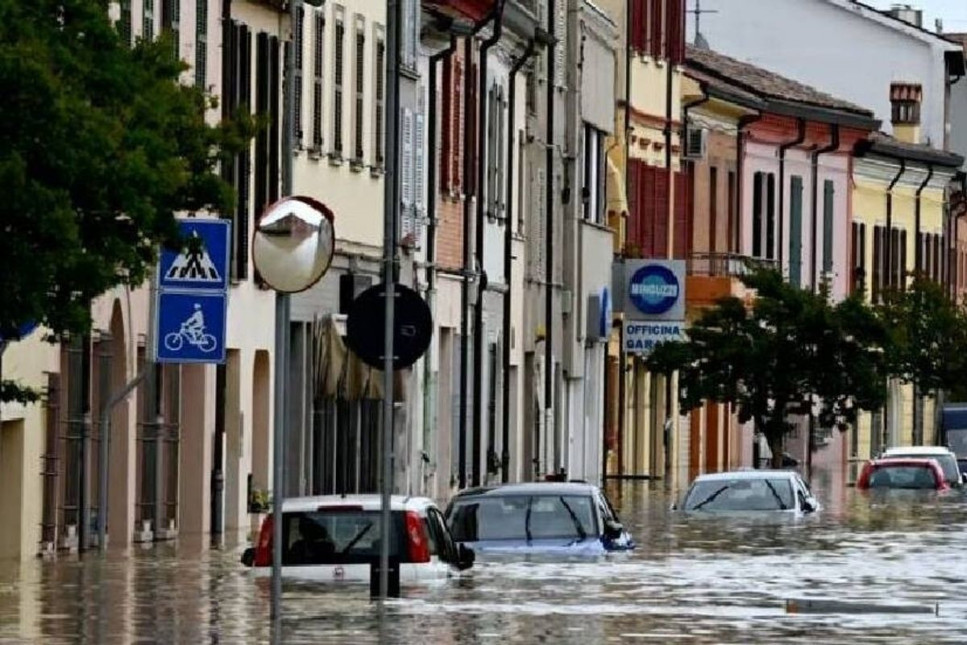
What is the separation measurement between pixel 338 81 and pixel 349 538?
25.4 meters

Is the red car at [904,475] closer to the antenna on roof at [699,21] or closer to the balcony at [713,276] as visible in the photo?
the balcony at [713,276]

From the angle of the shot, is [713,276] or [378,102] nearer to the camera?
[378,102]

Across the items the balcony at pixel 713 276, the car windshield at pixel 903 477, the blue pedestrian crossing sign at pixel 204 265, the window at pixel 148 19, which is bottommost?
the car windshield at pixel 903 477

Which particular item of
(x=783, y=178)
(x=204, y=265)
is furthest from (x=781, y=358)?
(x=204, y=265)

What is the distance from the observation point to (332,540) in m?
27.4

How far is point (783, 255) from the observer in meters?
95.1

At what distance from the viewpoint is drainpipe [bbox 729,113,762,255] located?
90.0 m

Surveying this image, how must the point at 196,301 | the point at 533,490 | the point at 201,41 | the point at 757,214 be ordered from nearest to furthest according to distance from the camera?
the point at 196,301 → the point at 533,490 → the point at 201,41 → the point at 757,214

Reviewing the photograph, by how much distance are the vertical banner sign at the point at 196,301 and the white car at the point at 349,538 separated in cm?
315

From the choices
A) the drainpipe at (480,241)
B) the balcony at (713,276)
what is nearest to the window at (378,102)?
the drainpipe at (480,241)

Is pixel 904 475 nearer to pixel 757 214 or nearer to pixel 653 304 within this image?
pixel 653 304

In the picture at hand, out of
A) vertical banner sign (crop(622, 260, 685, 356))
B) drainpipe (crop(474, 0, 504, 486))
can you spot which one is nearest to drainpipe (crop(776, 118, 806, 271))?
vertical banner sign (crop(622, 260, 685, 356))

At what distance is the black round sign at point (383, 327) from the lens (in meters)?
24.0

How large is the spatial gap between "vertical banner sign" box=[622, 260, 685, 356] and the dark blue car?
3829cm
